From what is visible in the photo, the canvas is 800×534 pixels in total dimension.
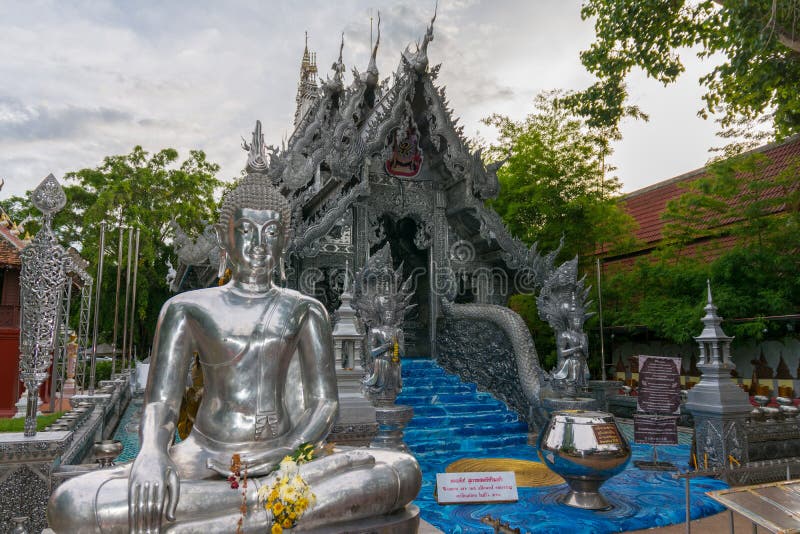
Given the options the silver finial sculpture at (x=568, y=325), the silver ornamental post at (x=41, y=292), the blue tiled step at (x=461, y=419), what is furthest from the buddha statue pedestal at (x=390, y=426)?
the silver ornamental post at (x=41, y=292)

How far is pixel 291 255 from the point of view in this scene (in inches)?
338

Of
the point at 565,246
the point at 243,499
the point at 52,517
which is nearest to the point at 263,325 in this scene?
the point at 243,499

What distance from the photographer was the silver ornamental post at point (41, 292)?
4059 millimetres

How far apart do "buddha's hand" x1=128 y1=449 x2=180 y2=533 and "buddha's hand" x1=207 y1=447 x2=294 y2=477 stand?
10.4 inches

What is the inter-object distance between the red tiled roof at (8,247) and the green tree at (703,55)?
11.9m

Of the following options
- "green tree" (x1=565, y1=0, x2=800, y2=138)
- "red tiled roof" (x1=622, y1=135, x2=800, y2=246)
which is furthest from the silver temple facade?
"red tiled roof" (x1=622, y1=135, x2=800, y2=246)

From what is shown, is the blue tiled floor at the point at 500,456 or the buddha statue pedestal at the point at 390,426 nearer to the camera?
the blue tiled floor at the point at 500,456

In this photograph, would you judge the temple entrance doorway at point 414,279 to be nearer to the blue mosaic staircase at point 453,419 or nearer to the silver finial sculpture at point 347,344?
the blue mosaic staircase at point 453,419

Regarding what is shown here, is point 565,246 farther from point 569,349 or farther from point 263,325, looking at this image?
point 263,325

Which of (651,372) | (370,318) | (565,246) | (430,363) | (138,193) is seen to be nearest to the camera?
(651,372)

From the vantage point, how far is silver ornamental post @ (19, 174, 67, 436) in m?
4.06

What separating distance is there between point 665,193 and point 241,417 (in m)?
14.7

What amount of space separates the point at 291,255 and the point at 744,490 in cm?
684

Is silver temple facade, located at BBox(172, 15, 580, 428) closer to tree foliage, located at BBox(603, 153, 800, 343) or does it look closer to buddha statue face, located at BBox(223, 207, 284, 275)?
tree foliage, located at BBox(603, 153, 800, 343)
